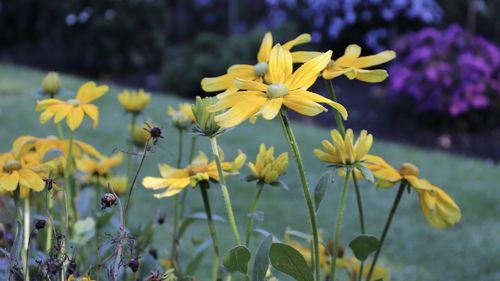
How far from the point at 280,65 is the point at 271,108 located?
0.33ft

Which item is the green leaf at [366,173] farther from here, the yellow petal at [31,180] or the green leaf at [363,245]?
the yellow petal at [31,180]

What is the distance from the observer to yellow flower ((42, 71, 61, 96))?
3.95ft

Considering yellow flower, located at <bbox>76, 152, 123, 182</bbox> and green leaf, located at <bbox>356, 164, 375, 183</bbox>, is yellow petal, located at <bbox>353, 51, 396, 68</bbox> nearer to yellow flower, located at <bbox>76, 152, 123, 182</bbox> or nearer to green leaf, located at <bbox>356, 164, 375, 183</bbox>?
green leaf, located at <bbox>356, 164, 375, 183</bbox>

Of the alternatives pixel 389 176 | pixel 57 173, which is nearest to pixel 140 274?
pixel 57 173

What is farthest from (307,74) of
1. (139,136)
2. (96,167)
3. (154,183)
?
(96,167)

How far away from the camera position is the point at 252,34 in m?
7.20

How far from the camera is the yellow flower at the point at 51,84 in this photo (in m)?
1.21

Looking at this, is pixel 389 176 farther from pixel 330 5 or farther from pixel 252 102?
pixel 330 5

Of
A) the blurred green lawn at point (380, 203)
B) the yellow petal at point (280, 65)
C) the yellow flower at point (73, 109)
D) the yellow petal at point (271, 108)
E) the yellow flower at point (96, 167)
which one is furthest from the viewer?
the blurred green lawn at point (380, 203)

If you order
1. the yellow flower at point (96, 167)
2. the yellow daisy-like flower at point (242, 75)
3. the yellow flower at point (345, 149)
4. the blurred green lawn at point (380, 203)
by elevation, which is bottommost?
the blurred green lawn at point (380, 203)

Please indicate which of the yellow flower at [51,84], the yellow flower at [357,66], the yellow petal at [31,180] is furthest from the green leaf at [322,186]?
the yellow flower at [51,84]

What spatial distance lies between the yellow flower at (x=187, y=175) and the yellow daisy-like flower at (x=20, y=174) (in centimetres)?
14

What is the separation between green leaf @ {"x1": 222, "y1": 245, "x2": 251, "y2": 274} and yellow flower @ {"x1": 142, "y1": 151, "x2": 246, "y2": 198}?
119 mm

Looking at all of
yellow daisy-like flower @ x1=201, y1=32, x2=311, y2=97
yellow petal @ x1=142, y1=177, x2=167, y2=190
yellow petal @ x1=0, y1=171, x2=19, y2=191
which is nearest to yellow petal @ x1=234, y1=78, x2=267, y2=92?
yellow daisy-like flower @ x1=201, y1=32, x2=311, y2=97
